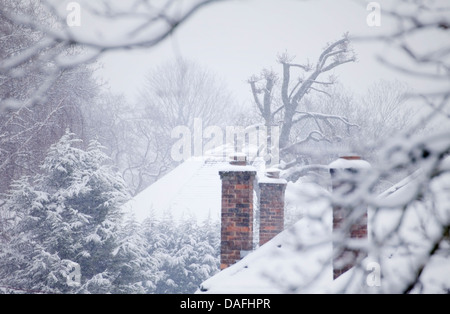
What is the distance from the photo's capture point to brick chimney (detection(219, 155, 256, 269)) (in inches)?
244

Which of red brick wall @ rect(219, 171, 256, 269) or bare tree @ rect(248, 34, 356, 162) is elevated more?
bare tree @ rect(248, 34, 356, 162)

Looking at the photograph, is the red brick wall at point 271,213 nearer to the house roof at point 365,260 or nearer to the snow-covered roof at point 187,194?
the house roof at point 365,260

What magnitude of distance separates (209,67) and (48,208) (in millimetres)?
25685

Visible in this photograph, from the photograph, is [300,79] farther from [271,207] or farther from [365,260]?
[365,260]

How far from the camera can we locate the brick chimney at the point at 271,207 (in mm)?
7281

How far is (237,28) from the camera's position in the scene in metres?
130

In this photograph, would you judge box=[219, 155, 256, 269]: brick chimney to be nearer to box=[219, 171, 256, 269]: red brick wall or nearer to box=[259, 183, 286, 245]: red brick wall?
box=[219, 171, 256, 269]: red brick wall

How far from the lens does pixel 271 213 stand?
7473 millimetres

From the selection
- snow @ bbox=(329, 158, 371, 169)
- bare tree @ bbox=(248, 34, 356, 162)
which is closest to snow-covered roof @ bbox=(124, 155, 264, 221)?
bare tree @ bbox=(248, 34, 356, 162)

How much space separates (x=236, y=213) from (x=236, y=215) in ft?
0.09

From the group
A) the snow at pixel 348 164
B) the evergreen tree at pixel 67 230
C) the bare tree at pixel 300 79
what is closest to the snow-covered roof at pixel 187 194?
the evergreen tree at pixel 67 230

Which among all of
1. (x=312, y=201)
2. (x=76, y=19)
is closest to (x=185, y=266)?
(x=76, y=19)

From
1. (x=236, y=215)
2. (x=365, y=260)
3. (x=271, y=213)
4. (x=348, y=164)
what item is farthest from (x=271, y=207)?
(x=365, y=260)
